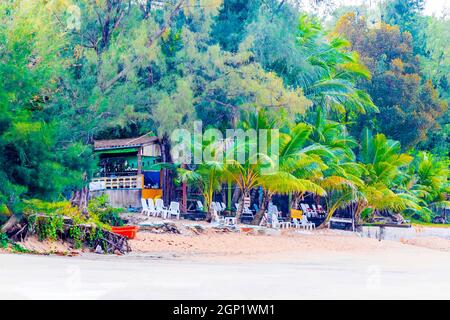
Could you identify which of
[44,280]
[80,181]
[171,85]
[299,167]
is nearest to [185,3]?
[171,85]

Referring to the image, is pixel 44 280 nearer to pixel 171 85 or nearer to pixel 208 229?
pixel 208 229

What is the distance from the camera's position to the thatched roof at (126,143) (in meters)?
31.2

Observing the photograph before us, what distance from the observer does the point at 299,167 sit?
96.5 feet

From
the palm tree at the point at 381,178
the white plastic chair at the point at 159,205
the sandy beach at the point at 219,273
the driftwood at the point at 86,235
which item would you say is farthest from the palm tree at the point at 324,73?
the driftwood at the point at 86,235

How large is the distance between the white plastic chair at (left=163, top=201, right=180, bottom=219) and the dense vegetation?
1157 millimetres

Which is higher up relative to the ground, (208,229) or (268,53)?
(268,53)

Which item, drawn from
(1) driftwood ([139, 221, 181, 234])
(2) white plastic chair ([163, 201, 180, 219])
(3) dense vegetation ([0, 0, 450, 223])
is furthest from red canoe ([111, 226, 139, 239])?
(2) white plastic chair ([163, 201, 180, 219])

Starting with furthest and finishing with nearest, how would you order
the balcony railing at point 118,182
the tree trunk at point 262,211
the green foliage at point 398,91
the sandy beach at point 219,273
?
the green foliage at point 398,91
the balcony railing at point 118,182
the tree trunk at point 262,211
the sandy beach at point 219,273

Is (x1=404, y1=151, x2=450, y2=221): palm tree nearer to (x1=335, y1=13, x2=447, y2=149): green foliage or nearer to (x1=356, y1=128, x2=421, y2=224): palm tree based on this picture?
(x1=335, y1=13, x2=447, y2=149): green foliage

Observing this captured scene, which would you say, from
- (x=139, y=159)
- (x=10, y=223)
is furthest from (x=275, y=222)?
(x=10, y=223)

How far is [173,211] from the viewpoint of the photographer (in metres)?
29.1

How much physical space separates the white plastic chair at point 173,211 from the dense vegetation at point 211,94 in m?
1.16

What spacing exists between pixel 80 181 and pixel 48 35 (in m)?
5.04

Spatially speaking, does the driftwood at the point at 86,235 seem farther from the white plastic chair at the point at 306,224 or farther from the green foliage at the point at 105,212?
the white plastic chair at the point at 306,224
